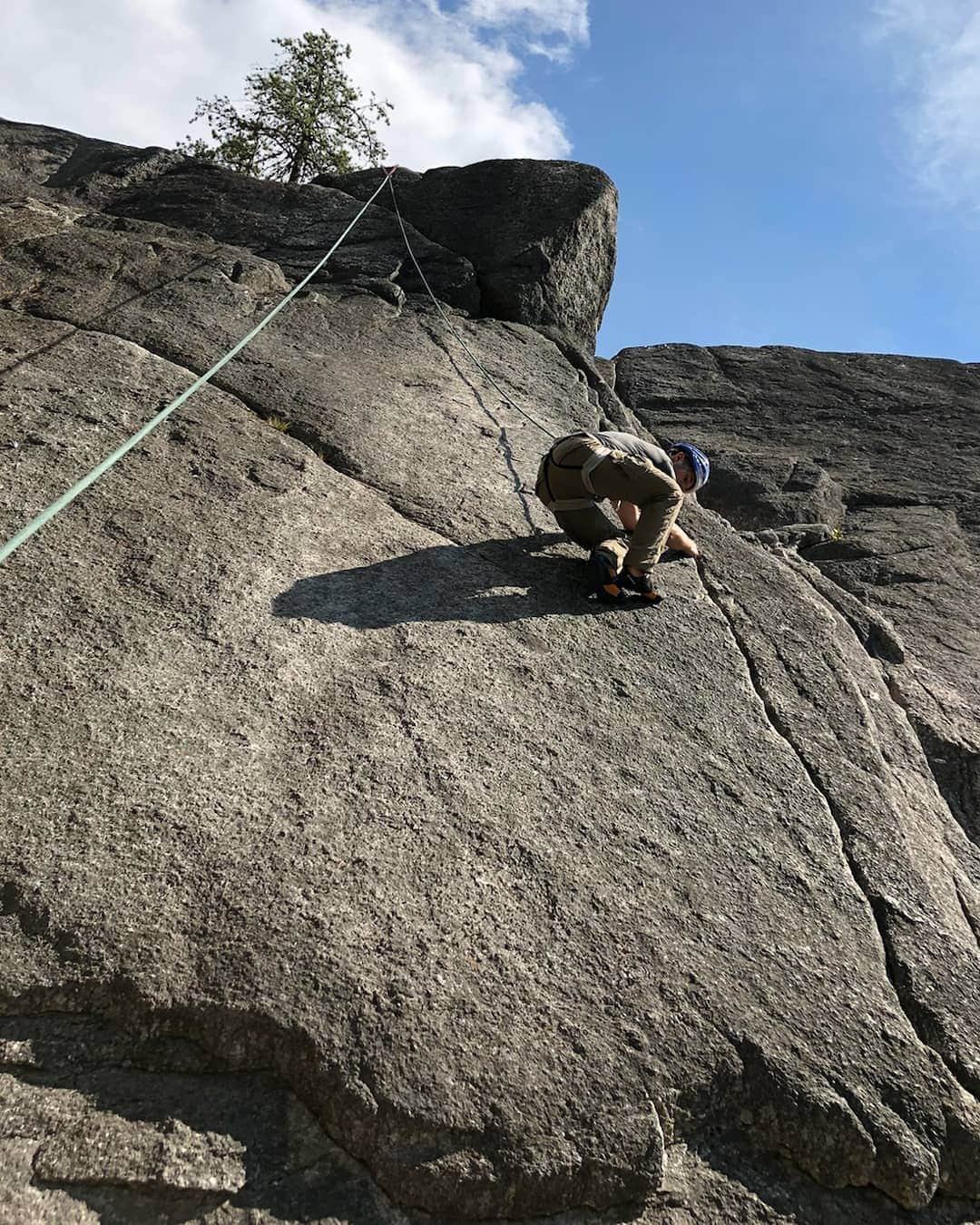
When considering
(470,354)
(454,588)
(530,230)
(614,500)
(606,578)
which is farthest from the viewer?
(530,230)

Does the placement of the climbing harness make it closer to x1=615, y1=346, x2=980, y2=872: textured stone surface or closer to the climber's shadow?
the climber's shadow

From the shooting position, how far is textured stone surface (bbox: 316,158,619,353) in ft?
30.0

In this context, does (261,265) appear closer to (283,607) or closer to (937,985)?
(283,607)

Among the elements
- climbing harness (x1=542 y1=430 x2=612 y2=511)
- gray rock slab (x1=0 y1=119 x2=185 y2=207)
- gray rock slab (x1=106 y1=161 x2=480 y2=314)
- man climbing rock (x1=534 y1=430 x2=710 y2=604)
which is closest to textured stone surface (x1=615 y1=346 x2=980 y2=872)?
man climbing rock (x1=534 y1=430 x2=710 y2=604)

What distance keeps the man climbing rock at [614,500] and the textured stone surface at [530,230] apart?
3.66m

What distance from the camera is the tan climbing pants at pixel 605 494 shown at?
18.2 ft

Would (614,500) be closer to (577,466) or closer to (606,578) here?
(577,466)

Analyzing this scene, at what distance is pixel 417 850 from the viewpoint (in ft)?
11.9

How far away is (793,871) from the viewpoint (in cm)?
409

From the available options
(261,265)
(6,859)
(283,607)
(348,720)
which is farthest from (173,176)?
(6,859)

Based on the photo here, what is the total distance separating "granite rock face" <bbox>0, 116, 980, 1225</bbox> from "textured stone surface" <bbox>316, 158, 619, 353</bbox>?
337 centimetres

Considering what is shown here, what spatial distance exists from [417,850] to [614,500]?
2860 millimetres

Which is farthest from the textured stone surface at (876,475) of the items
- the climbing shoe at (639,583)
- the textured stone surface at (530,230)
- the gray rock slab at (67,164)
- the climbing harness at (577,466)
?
the gray rock slab at (67,164)

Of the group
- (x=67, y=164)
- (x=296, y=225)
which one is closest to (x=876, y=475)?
(x=296, y=225)
